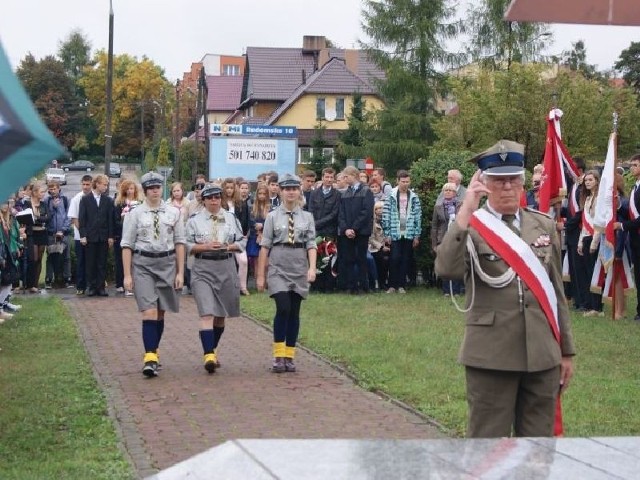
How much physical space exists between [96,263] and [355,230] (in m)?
4.74

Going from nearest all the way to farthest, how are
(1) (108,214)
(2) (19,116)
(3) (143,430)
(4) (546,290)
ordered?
(2) (19,116) → (4) (546,290) → (3) (143,430) → (1) (108,214)

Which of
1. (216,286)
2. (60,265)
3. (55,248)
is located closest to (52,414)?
(216,286)

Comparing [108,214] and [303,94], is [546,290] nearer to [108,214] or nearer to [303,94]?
[108,214]

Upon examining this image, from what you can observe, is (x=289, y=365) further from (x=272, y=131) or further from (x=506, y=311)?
(x=272, y=131)

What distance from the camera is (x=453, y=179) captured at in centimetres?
1984

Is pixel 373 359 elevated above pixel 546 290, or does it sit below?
below

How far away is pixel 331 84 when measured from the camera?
89938 millimetres

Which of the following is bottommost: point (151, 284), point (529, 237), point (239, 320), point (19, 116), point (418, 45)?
point (239, 320)

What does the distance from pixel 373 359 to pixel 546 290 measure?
668 cm

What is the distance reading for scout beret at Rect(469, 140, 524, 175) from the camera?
19.9 feet

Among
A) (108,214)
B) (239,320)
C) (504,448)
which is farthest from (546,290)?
(108,214)

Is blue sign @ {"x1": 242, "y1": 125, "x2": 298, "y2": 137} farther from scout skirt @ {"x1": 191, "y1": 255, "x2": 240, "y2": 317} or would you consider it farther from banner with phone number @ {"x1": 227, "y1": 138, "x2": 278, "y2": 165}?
scout skirt @ {"x1": 191, "y1": 255, "x2": 240, "y2": 317}

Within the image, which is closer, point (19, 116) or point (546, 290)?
point (19, 116)

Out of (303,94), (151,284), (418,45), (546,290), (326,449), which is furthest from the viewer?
(303,94)
